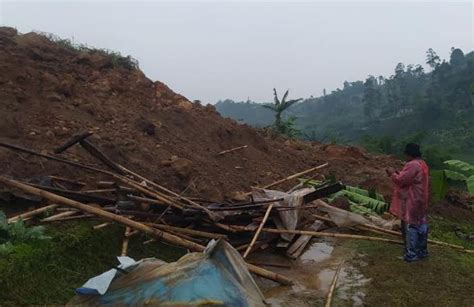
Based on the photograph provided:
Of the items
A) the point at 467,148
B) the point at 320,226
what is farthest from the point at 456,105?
the point at 320,226

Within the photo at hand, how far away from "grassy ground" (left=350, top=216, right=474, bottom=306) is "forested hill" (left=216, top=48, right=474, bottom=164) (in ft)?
63.0

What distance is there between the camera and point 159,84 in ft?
40.9

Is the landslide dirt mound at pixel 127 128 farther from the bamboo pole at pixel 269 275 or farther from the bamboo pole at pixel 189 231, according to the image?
the bamboo pole at pixel 269 275

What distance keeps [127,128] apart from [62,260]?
4.82 m

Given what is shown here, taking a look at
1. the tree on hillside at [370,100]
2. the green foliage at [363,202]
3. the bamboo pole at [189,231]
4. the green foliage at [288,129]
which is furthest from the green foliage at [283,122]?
the tree on hillside at [370,100]

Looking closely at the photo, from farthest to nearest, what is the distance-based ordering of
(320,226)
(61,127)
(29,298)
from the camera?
(61,127) < (320,226) < (29,298)

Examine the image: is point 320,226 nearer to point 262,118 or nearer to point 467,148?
point 467,148

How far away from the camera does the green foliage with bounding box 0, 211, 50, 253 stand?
445 centimetres

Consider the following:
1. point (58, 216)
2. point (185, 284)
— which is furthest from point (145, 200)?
point (185, 284)

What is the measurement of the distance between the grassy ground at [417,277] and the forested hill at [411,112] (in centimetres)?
1921

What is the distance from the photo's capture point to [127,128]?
9.23 m

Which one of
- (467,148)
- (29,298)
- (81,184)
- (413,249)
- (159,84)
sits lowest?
(467,148)

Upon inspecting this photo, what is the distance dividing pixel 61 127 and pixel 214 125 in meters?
4.28

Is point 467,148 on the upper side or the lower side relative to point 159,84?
lower
